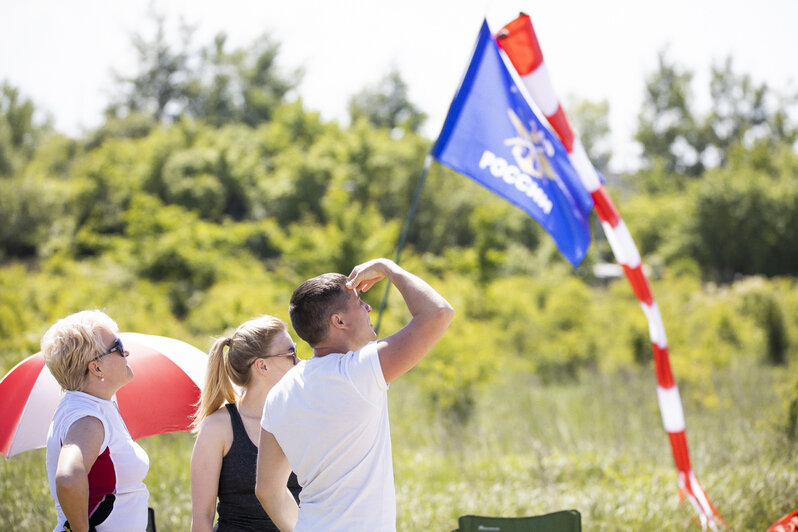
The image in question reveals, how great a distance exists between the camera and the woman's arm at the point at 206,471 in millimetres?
2436

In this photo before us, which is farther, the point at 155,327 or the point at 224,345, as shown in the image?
the point at 155,327

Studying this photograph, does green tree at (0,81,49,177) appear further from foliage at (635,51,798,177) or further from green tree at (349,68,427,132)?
foliage at (635,51,798,177)

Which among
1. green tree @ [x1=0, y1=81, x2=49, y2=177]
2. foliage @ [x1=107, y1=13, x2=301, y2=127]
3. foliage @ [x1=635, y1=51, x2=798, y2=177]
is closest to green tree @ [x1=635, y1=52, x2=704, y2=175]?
foliage @ [x1=635, y1=51, x2=798, y2=177]

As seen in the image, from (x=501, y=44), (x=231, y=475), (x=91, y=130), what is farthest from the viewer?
(x=91, y=130)

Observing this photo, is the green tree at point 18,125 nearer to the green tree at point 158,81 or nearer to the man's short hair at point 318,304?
the green tree at point 158,81

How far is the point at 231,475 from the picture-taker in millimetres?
2500

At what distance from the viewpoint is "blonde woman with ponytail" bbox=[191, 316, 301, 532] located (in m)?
2.47

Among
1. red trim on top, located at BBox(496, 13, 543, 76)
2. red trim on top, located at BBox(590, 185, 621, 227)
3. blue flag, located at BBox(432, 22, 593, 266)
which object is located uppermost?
red trim on top, located at BBox(496, 13, 543, 76)

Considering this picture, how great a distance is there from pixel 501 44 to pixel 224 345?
254 centimetres

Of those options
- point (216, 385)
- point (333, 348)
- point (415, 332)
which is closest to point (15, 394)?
point (216, 385)

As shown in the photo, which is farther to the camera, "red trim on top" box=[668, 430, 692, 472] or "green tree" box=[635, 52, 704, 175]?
"green tree" box=[635, 52, 704, 175]

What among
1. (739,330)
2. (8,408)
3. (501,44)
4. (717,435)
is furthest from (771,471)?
(739,330)

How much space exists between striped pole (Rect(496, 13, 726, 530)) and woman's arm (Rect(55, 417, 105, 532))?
9.85 feet

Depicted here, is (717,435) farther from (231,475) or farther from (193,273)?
(193,273)
